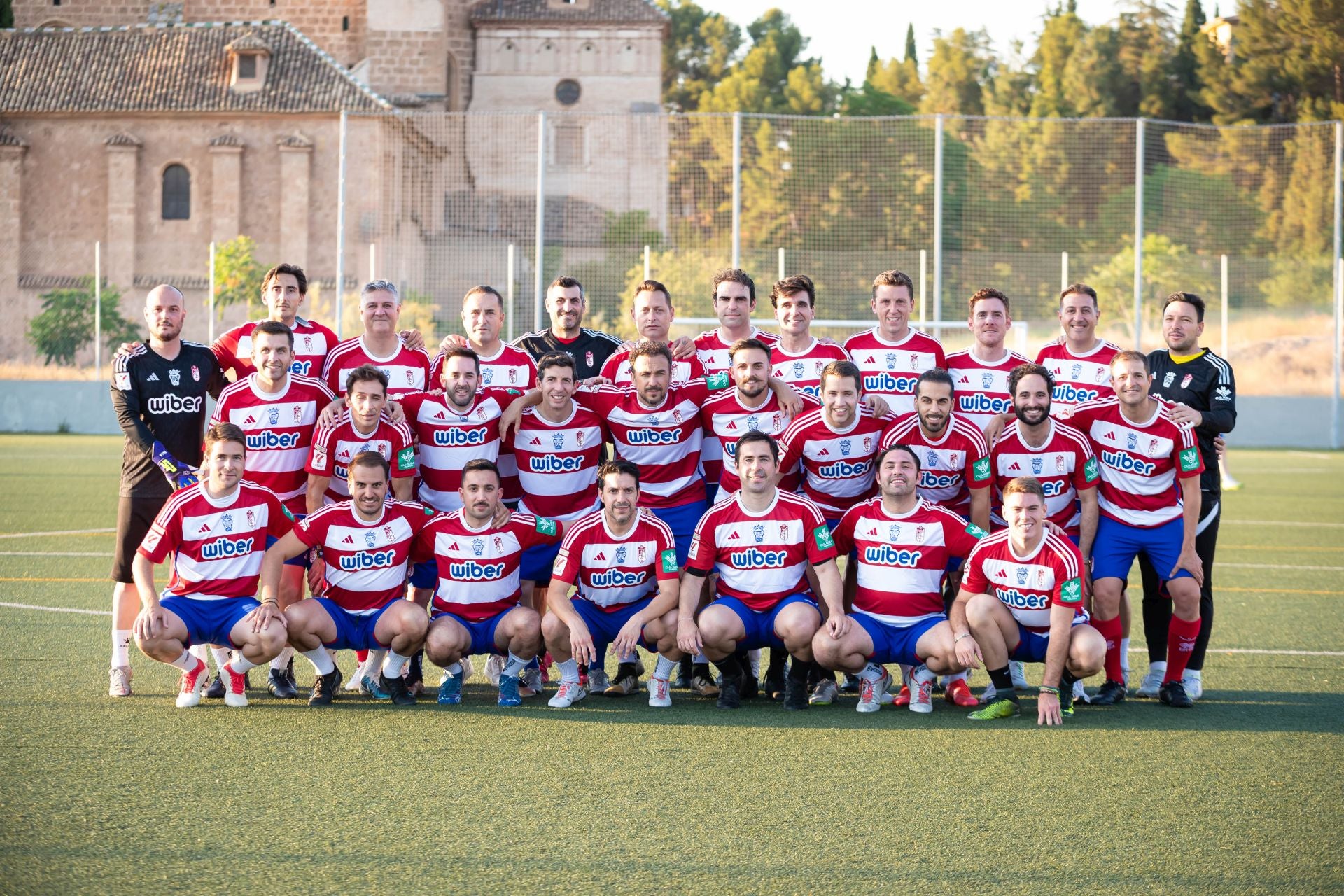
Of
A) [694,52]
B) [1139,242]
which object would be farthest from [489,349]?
[694,52]

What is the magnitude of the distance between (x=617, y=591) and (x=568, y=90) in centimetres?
4271

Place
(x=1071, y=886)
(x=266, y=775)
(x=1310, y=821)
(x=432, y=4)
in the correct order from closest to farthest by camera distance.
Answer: (x=1071, y=886) → (x=1310, y=821) → (x=266, y=775) → (x=432, y=4)

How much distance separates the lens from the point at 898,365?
6.02 meters

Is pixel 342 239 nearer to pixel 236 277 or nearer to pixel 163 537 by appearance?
pixel 163 537

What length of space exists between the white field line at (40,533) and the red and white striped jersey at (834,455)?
6.42 metres

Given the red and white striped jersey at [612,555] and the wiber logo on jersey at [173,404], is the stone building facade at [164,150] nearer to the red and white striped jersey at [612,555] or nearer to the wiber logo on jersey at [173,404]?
the wiber logo on jersey at [173,404]

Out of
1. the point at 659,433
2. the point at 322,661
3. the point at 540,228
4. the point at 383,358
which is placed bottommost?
the point at 322,661

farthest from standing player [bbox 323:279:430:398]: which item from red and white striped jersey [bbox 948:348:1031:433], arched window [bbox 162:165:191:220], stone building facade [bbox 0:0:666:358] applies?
arched window [bbox 162:165:191:220]

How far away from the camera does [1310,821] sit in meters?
3.88

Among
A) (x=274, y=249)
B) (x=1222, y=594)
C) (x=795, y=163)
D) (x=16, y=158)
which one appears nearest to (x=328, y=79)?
(x=274, y=249)

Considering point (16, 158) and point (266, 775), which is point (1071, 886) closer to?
point (266, 775)

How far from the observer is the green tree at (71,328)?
1008 inches

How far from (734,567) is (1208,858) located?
7.43 ft

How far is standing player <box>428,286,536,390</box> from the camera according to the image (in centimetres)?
596
